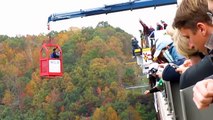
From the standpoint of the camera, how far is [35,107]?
6931cm

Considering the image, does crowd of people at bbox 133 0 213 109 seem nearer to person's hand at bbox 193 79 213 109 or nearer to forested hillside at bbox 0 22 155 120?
person's hand at bbox 193 79 213 109

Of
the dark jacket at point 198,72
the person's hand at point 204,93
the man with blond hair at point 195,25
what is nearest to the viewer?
the person's hand at point 204,93

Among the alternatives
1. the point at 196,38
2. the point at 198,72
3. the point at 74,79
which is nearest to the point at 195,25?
the point at 196,38

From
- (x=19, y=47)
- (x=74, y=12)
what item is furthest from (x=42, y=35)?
(x=74, y=12)

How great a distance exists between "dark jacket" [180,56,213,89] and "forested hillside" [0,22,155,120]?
59.5 m

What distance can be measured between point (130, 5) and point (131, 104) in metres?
40.9

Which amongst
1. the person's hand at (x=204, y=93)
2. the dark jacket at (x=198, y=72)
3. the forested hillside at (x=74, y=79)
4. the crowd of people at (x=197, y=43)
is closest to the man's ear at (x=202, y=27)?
the crowd of people at (x=197, y=43)

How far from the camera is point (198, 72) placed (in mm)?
2219

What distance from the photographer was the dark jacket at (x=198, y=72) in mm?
2135

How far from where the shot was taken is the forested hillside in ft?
215

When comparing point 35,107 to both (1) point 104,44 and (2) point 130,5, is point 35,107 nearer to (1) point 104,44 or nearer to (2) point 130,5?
(1) point 104,44

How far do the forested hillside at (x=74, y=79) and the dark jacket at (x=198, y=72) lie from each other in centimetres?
5947

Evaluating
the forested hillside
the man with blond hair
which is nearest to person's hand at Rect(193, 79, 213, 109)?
the man with blond hair

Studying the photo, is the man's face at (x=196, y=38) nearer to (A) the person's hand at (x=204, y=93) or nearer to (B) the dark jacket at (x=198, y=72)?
(B) the dark jacket at (x=198, y=72)
